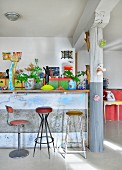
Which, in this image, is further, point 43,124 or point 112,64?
point 112,64

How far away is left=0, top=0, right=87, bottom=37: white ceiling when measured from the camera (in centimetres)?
330

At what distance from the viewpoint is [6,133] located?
3537 millimetres

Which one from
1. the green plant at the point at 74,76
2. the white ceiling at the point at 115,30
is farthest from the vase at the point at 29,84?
the white ceiling at the point at 115,30

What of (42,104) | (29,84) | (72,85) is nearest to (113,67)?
(72,85)

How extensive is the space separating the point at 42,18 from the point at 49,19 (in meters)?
0.17

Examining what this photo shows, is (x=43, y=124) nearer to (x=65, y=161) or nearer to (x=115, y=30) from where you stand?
(x=65, y=161)

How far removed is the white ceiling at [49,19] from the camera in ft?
10.8

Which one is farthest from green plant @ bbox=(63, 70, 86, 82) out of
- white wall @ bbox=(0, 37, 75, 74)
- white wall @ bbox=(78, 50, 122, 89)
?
white wall @ bbox=(78, 50, 122, 89)

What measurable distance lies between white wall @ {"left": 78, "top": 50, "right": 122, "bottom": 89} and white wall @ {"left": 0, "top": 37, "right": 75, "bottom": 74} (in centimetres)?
121

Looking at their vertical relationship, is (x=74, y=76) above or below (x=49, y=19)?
below

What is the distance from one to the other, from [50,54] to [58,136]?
3.01 m

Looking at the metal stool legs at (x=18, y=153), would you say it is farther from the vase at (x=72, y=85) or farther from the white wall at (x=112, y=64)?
the white wall at (x=112, y=64)

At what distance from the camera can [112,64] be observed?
22.5 ft

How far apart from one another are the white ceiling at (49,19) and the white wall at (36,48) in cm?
24
